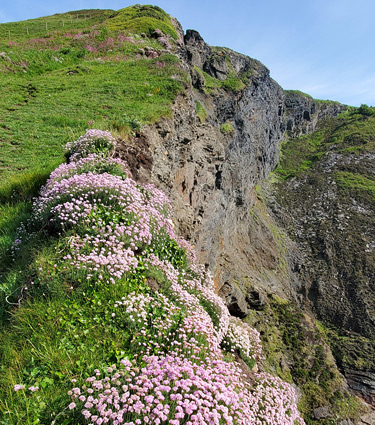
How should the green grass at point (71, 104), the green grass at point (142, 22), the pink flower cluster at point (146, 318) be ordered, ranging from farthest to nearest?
the green grass at point (142, 22) < the green grass at point (71, 104) < the pink flower cluster at point (146, 318)

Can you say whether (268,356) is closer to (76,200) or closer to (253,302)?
(253,302)

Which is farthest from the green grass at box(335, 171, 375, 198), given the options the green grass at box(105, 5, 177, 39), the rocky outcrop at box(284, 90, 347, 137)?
the green grass at box(105, 5, 177, 39)

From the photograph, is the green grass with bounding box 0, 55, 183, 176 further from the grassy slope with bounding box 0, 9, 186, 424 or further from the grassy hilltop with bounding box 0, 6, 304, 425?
the grassy hilltop with bounding box 0, 6, 304, 425

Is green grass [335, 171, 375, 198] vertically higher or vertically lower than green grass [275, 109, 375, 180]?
lower

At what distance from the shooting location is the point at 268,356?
27094 mm

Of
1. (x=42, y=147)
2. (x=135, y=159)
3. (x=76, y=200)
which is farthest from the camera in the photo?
(x=42, y=147)

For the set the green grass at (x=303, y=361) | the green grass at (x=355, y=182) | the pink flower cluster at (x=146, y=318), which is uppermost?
the green grass at (x=355, y=182)

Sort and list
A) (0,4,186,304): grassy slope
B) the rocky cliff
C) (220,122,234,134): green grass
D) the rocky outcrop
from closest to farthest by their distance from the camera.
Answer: (0,4,186,304): grassy slope → the rocky cliff → (220,122,234,134): green grass → the rocky outcrop

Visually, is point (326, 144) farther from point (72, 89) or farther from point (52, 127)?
point (52, 127)

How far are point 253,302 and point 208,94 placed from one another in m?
29.9

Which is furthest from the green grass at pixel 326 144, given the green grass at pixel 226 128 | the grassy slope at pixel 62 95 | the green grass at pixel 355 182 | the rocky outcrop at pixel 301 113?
the grassy slope at pixel 62 95

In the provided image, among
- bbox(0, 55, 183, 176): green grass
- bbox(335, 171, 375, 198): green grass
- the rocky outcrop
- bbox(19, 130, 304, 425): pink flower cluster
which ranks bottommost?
bbox(19, 130, 304, 425): pink flower cluster

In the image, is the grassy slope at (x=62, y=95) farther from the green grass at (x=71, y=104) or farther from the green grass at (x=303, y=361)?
the green grass at (x=303, y=361)

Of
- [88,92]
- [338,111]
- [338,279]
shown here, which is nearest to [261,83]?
[338,279]
